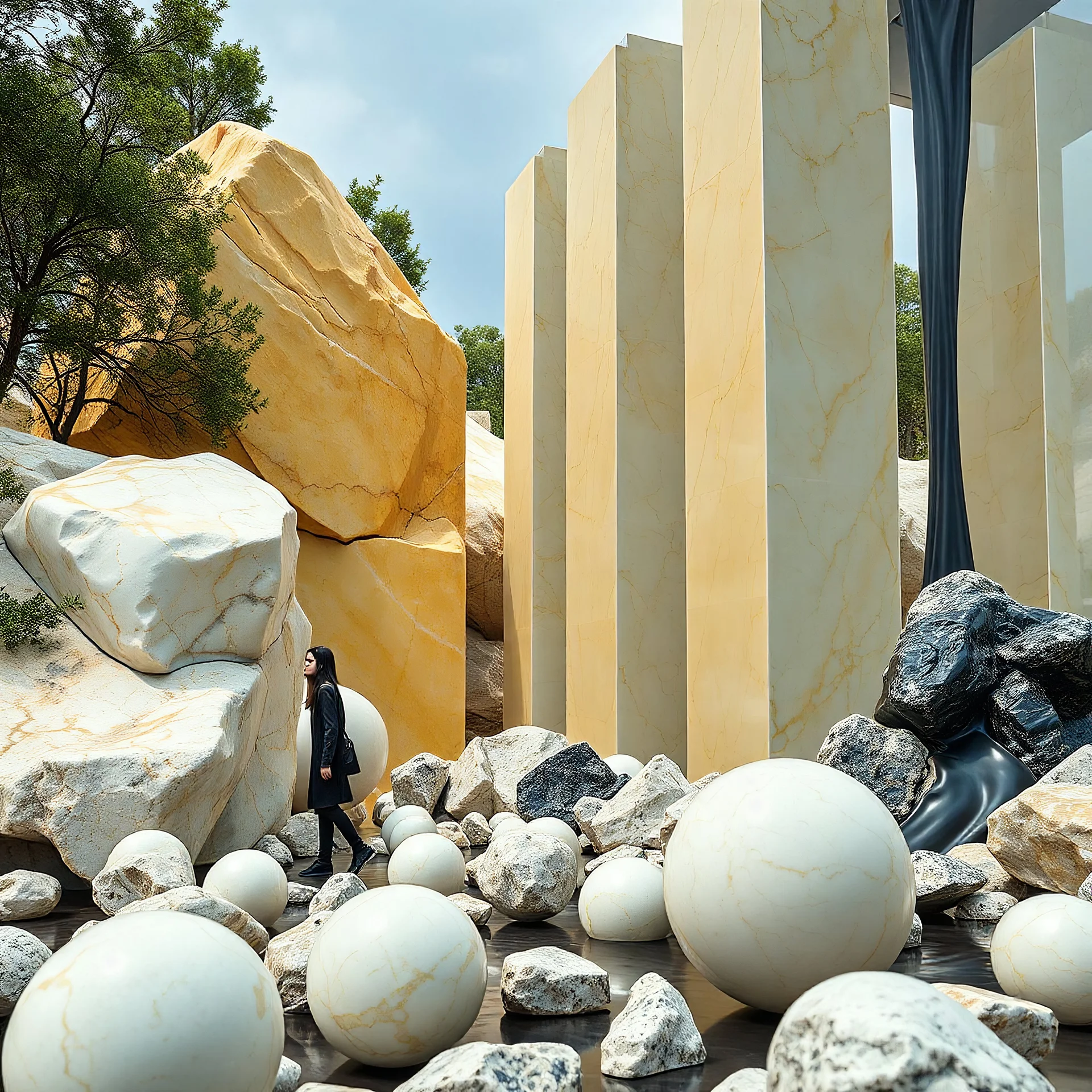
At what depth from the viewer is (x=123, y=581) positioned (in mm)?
7496

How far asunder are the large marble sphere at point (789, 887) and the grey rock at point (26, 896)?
12.5ft

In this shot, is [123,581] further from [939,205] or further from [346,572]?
[939,205]

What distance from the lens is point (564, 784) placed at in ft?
29.6

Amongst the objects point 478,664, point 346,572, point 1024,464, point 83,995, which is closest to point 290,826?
point 346,572

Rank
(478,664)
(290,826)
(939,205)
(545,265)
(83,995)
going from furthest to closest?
(478,664), (545,265), (939,205), (290,826), (83,995)

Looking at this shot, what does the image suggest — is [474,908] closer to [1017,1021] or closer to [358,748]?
[1017,1021]

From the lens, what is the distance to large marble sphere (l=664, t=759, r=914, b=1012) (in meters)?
3.28

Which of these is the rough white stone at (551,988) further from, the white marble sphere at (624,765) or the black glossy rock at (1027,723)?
the white marble sphere at (624,765)

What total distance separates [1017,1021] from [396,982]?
5.85 feet

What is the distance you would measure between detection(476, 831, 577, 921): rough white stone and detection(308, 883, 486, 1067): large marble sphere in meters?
2.13

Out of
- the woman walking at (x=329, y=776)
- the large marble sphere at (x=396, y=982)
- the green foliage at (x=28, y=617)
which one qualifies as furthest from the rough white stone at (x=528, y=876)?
the green foliage at (x=28, y=617)

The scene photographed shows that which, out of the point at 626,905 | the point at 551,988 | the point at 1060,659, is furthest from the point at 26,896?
the point at 1060,659

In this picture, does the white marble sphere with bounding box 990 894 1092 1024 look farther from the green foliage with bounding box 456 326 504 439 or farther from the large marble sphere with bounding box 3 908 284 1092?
the green foliage with bounding box 456 326 504 439

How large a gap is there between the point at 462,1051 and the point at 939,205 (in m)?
9.92
